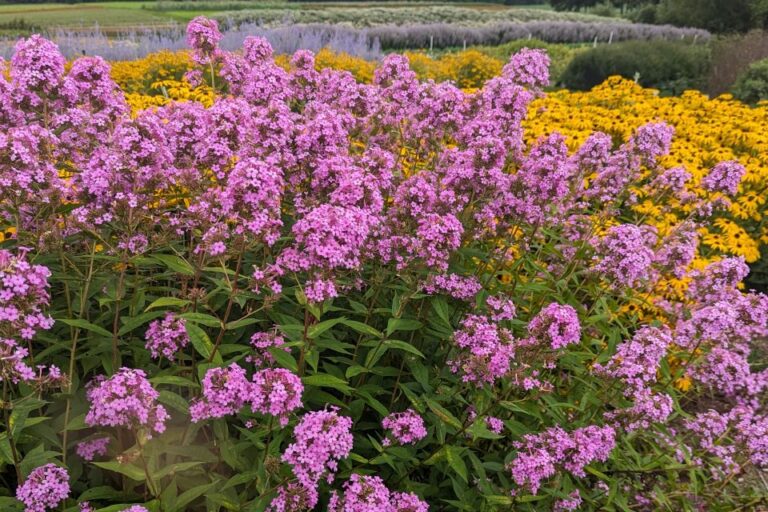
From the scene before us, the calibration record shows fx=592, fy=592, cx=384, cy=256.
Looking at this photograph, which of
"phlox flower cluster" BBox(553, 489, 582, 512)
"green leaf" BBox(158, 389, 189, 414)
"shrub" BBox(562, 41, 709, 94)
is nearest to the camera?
"green leaf" BBox(158, 389, 189, 414)

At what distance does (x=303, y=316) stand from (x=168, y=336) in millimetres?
977

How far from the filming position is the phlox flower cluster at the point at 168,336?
3.49 metres

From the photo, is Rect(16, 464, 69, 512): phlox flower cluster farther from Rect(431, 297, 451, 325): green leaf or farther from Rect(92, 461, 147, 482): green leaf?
Rect(431, 297, 451, 325): green leaf

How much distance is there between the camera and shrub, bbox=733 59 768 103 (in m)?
17.8

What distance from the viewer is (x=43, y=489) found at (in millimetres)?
2938

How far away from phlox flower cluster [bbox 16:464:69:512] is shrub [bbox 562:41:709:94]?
23.9m

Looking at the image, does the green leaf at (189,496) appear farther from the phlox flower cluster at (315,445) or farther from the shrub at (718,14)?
the shrub at (718,14)

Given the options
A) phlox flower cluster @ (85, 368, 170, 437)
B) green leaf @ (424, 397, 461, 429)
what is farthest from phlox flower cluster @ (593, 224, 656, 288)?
phlox flower cluster @ (85, 368, 170, 437)

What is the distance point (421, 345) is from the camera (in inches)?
178

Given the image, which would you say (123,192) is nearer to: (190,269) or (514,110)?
(190,269)

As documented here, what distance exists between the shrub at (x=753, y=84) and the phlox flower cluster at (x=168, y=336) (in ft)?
63.3

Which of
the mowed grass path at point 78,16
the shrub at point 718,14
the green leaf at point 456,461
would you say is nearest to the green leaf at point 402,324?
the green leaf at point 456,461

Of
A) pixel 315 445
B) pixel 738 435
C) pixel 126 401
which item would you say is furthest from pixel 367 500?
pixel 738 435

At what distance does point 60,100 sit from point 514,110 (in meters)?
3.67
